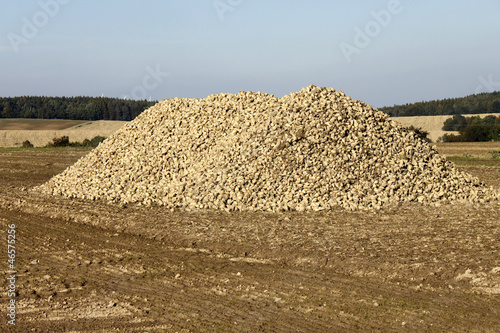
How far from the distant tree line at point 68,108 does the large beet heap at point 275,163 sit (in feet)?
189

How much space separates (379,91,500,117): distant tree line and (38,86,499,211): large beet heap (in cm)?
4978

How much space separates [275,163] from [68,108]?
7058cm

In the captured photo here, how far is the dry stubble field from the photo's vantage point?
17.4ft

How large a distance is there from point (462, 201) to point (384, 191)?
1.85 m

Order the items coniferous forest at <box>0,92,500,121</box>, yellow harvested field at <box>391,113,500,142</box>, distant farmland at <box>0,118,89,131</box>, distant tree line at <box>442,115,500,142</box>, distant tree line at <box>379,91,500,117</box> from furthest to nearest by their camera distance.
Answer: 1. coniferous forest at <box>0,92,500,121</box>
2. distant tree line at <box>379,91,500,117</box>
3. distant farmland at <box>0,118,89,131</box>
4. yellow harvested field at <box>391,113,500,142</box>
5. distant tree line at <box>442,115,500,142</box>

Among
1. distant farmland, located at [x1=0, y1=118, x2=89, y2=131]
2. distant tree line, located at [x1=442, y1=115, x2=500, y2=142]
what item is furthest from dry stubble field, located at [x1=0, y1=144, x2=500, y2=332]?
distant farmland, located at [x1=0, y1=118, x2=89, y2=131]

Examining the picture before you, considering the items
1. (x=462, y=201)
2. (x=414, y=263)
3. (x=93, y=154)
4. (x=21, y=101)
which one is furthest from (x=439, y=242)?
(x=21, y=101)

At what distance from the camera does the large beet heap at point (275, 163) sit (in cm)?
1112

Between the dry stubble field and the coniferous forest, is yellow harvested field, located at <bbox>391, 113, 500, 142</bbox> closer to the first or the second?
the coniferous forest

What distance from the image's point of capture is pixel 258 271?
273 inches

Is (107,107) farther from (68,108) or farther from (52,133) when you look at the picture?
(52,133)

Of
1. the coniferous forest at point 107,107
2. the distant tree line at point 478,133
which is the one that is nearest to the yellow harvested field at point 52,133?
the coniferous forest at point 107,107

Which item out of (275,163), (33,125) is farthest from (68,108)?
(275,163)

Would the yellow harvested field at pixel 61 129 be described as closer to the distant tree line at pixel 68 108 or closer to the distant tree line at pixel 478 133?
the distant tree line at pixel 478 133
